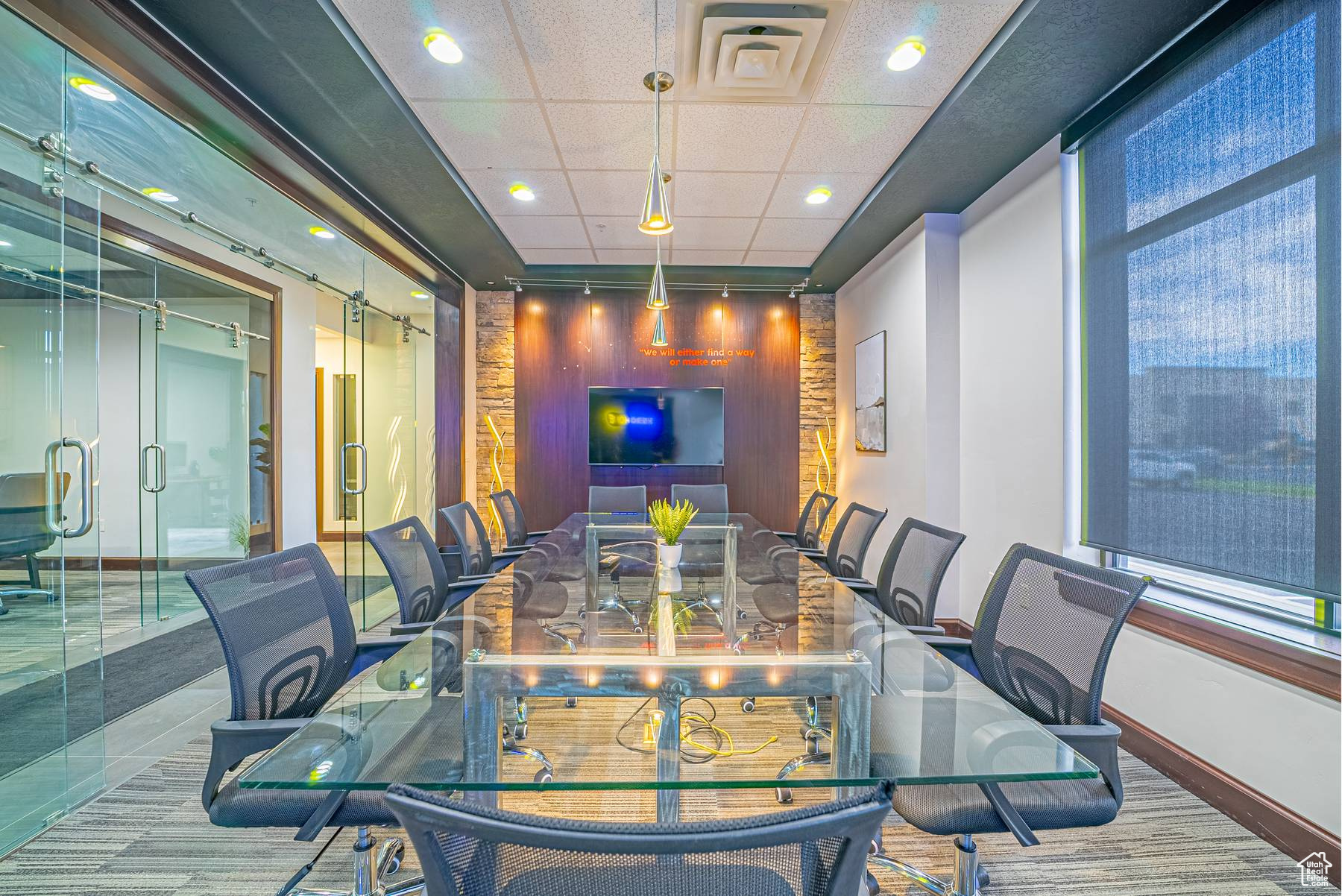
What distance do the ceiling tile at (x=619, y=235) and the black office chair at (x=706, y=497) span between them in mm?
2221

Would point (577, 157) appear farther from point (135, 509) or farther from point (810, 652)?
point (135, 509)

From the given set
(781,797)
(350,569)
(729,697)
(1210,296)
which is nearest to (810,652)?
(729,697)

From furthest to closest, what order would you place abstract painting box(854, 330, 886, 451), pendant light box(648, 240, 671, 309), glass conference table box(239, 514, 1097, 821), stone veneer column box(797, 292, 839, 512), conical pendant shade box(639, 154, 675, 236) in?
stone veneer column box(797, 292, 839, 512)
abstract painting box(854, 330, 886, 451)
pendant light box(648, 240, 671, 309)
conical pendant shade box(639, 154, 675, 236)
glass conference table box(239, 514, 1097, 821)

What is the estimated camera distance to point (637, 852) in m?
0.59

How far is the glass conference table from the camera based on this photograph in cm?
118

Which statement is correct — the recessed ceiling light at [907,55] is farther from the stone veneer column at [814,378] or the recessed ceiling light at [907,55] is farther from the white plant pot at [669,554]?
the stone veneer column at [814,378]

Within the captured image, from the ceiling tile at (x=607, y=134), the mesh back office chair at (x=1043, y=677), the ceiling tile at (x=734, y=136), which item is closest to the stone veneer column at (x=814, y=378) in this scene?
the ceiling tile at (x=734, y=136)

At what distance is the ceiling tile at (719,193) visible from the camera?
399 centimetres

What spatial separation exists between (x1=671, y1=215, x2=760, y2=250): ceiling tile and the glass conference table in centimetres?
329

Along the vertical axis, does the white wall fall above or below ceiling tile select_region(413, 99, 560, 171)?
below

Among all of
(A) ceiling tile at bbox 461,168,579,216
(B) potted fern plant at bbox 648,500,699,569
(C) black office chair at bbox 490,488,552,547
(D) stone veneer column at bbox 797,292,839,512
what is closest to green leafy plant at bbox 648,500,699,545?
(B) potted fern plant at bbox 648,500,699,569

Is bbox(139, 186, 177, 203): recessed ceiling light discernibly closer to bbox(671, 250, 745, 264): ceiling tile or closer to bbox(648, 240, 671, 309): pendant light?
bbox(648, 240, 671, 309): pendant light

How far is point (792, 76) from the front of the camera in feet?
9.43

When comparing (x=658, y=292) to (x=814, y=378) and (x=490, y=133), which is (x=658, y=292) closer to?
(x=490, y=133)
